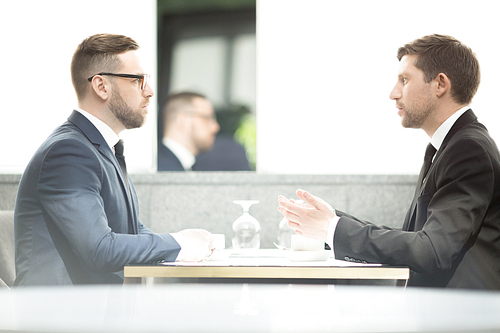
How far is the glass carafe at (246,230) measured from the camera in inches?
76.5

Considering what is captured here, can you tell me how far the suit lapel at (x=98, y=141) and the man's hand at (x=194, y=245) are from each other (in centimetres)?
22

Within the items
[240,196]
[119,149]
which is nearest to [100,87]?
[119,149]

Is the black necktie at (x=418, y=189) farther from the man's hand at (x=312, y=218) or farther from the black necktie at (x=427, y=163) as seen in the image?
the man's hand at (x=312, y=218)

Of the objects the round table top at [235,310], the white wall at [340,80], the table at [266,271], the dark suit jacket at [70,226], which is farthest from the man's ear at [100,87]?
the round table top at [235,310]

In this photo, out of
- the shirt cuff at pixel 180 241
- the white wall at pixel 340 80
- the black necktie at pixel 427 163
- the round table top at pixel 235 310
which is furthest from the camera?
the white wall at pixel 340 80

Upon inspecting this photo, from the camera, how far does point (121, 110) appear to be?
1.85 metres

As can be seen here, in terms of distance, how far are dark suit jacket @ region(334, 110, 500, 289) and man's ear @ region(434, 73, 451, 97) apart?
348mm

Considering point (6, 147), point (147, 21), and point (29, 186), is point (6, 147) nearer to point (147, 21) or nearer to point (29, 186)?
point (147, 21)

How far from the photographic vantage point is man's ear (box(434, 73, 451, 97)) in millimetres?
1810

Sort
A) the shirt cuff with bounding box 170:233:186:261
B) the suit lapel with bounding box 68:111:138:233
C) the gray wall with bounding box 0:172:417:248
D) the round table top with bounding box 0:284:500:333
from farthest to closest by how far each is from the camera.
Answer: the gray wall with bounding box 0:172:417:248 → the suit lapel with bounding box 68:111:138:233 → the shirt cuff with bounding box 170:233:186:261 → the round table top with bounding box 0:284:500:333

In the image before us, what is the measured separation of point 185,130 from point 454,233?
201cm

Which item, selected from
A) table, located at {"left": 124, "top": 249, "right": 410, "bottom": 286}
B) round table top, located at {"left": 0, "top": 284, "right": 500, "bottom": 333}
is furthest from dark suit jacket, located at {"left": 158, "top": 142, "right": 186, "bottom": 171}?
round table top, located at {"left": 0, "top": 284, "right": 500, "bottom": 333}

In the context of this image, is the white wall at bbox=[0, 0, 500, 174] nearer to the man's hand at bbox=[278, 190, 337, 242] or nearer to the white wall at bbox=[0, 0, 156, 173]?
the white wall at bbox=[0, 0, 156, 173]

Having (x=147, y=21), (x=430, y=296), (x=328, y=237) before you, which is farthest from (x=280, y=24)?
(x=430, y=296)
